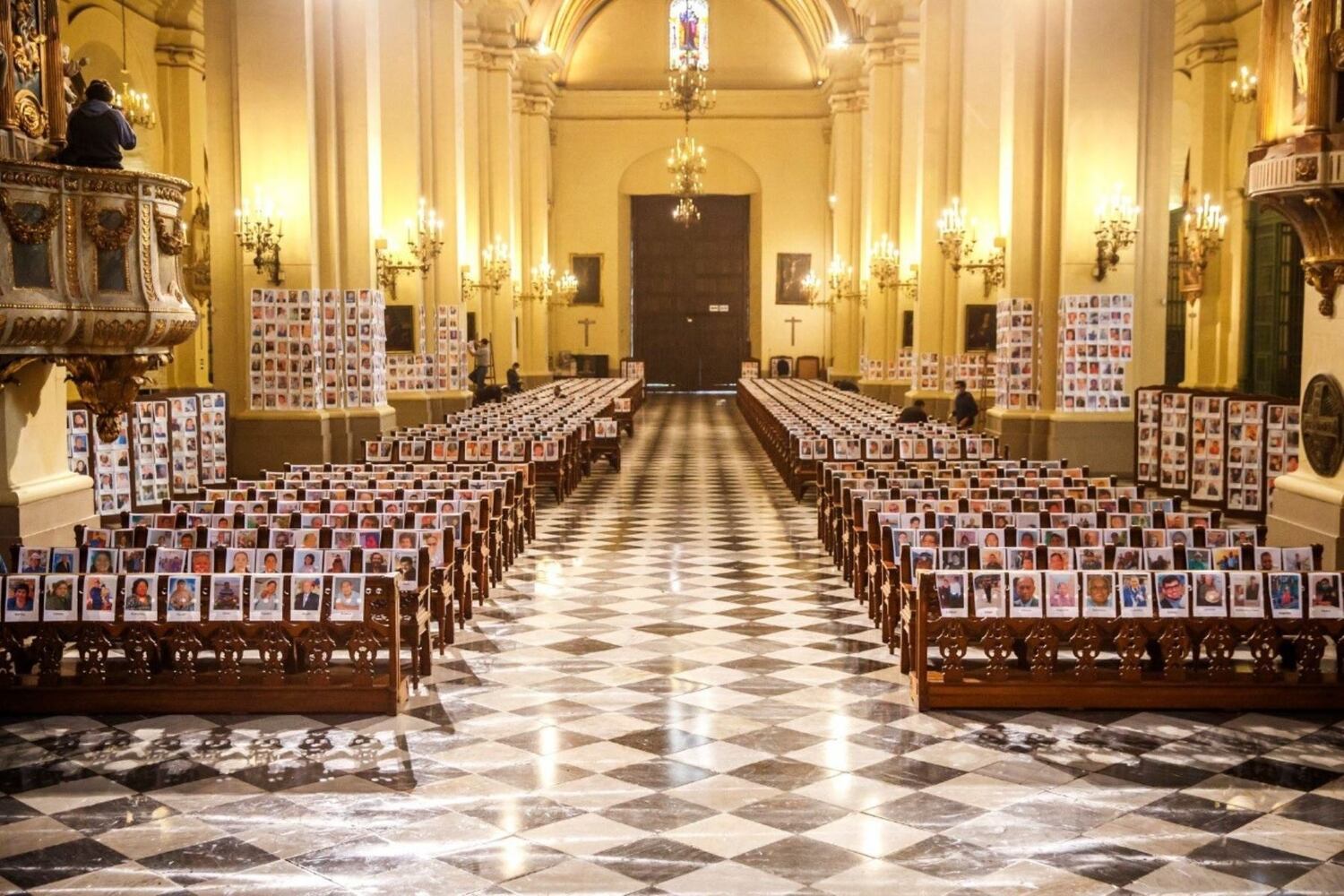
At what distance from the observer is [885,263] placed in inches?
1316

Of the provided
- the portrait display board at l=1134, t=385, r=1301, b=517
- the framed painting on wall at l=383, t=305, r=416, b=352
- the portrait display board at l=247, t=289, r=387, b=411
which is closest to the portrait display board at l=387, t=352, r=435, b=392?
the framed painting on wall at l=383, t=305, r=416, b=352

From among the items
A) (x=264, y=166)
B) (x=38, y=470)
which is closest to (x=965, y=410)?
(x=264, y=166)

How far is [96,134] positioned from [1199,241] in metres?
21.6

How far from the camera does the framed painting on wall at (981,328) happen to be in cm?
2553

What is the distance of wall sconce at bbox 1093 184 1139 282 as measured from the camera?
720 inches

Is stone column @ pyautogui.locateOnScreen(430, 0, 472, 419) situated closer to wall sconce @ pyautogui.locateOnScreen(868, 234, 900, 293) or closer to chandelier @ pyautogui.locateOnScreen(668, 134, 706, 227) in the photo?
wall sconce @ pyautogui.locateOnScreen(868, 234, 900, 293)

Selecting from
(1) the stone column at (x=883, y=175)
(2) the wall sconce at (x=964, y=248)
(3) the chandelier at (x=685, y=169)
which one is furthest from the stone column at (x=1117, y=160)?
(3) the chandelier at (x=685, y=169)

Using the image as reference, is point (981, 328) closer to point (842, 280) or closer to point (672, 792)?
point (842, 280)

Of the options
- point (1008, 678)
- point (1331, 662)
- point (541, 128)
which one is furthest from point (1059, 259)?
point (541, 128)

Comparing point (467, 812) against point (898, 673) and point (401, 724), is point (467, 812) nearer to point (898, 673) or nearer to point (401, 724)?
point (401, 724)

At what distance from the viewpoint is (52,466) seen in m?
11.5

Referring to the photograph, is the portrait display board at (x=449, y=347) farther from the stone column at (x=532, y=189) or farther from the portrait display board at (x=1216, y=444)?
the portrait display board at (x=1216, y=444)

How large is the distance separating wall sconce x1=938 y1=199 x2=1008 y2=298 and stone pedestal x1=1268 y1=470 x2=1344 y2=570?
429 inches

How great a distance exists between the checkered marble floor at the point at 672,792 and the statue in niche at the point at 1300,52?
194 inches
